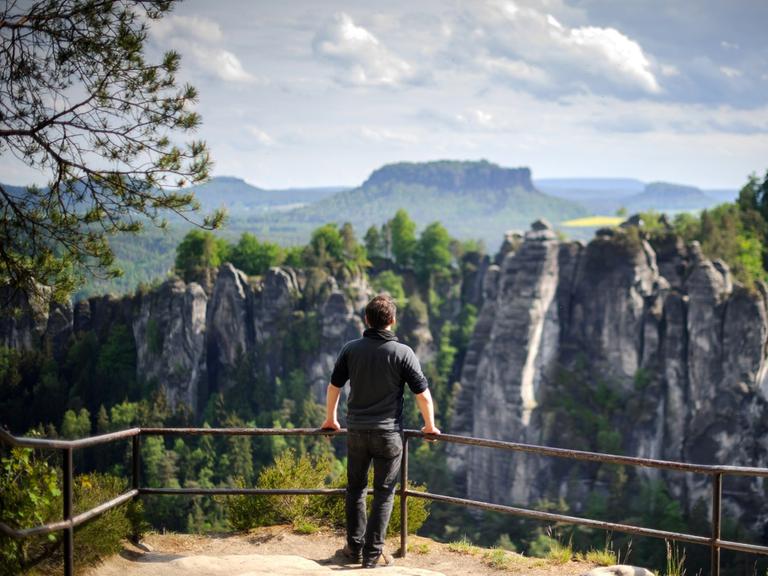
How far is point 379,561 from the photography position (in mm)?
7938

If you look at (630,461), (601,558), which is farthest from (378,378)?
(601,558)

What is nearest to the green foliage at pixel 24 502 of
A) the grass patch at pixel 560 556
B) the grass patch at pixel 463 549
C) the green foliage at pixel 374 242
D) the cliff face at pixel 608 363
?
the grass patch at pixel 463 549

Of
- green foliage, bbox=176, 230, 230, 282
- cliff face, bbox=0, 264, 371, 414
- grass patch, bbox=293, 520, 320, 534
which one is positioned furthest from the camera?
green foliage, bbox=176, 230, 230, 282

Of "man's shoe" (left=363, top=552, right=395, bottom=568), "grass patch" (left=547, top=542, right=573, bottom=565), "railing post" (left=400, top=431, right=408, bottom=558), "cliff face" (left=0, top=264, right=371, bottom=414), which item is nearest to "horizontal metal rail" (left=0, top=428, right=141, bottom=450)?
"man's shoe" (left=363, top=552, right=395, bottom=568)

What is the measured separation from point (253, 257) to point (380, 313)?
300ft

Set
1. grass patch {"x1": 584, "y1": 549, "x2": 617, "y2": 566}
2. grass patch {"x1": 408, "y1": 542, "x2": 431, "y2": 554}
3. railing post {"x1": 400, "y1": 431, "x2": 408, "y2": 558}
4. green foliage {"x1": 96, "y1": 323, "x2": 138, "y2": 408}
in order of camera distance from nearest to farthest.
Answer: railing post {"x1": 400, "y1": 431, "x2": 408, "y2": 558}
grass patch {"x1": 584, "y1": 549, "x2": 617, "y2": 566}
grass patch {"x1": 408, "y1": 542, "x2": 431, "y2": 554}
green foliage {"x1": 96, "y1": 323, "x2": 138, "y2": 408}

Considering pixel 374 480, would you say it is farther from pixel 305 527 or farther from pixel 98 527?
pixel 98 527

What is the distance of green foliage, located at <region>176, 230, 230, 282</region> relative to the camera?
88.7 meters

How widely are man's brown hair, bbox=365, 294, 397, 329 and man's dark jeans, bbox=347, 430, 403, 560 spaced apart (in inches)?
32.4

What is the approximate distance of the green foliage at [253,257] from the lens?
9738 centimetres

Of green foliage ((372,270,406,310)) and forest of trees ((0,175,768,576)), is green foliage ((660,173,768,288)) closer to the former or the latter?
forest of trees ((0,175,768,576))

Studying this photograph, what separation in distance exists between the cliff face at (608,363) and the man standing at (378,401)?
51.0 metres

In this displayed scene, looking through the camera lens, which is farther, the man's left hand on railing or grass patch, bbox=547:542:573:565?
grass patch, bbox=547:542:573:565

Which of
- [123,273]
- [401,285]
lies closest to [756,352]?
[401,285]
